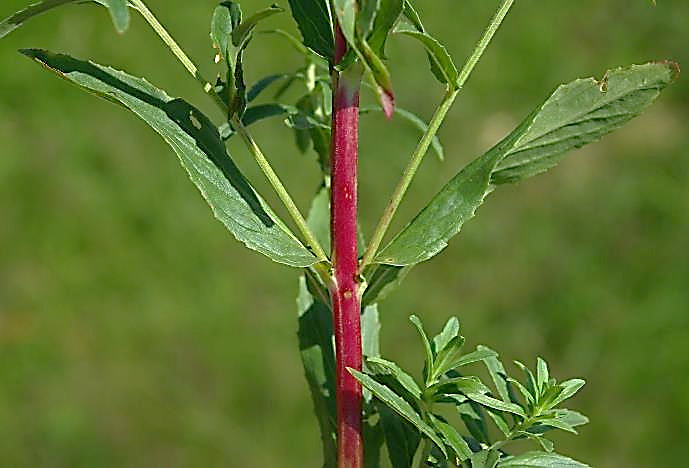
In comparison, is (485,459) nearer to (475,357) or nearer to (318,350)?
(475,357)

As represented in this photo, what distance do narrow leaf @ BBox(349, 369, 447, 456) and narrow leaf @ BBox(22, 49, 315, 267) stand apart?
141 millimetres

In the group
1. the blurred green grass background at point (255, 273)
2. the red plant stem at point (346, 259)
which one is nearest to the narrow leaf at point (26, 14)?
the red plant stem at point (346, 259)

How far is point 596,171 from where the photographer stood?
177 inches

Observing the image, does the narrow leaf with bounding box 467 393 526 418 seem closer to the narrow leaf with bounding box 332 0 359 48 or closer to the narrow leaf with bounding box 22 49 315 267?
the narrow leaf with bounding box 22 49 315 267

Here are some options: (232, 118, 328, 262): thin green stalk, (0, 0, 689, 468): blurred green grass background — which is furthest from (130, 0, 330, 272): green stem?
(0, 0, 689, 468): blurred green grass background

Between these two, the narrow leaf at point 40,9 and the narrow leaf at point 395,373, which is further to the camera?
the narrow leaf at point 395,373

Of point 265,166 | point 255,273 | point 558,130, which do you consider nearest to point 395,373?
point 265,166

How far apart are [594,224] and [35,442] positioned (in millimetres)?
2396

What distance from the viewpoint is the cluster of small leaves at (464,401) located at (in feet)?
3.49

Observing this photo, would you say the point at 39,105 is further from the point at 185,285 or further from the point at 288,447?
the point at 288,447

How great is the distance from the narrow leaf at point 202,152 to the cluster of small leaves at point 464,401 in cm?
17

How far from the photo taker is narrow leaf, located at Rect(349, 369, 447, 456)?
1.04 metres

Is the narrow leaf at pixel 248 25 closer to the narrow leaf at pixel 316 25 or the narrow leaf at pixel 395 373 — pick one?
the narrow leaf at pixel 316 25

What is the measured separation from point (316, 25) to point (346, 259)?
0.26m
